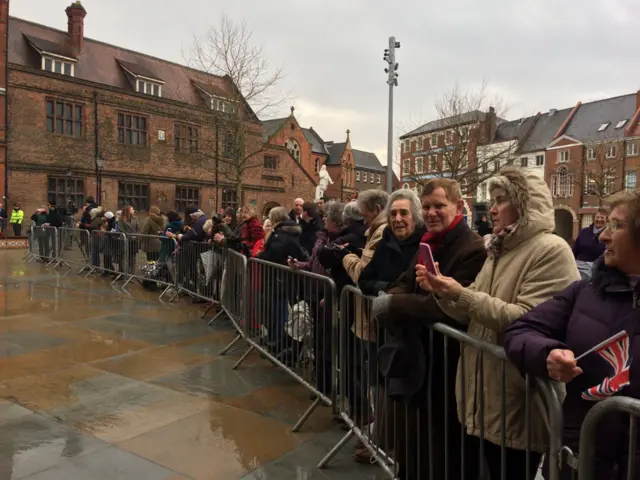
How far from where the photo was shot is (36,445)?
3.63 m

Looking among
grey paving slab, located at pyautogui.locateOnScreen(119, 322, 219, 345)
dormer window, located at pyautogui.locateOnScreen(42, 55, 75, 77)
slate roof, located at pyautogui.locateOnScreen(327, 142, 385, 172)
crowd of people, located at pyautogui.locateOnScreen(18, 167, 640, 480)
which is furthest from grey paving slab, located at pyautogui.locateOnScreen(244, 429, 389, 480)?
slate roof, located at pyautogui.locateOnScreen(327, 142, 385, 172)

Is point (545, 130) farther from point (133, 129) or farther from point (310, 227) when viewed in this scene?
point (310, 227)

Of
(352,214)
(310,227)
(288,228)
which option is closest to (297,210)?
(310,227)

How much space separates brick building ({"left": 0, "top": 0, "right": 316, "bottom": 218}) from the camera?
26.6 m

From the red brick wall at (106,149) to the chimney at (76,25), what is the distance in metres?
4.28

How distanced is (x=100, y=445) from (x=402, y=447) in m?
2.23

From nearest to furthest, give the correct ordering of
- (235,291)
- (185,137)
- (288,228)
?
(288,228), (235,291), (185,137)

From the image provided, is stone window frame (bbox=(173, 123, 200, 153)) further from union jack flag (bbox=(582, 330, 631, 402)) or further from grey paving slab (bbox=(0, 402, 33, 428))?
union jack flag (bbox=(582, 330, 631, 402))

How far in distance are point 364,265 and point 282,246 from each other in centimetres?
231

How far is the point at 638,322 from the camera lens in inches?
66.5

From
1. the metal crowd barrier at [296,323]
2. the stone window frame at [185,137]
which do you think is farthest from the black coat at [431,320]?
the stone window frame at [185,137]

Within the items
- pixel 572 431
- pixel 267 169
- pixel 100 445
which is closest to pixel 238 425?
pixel 100 445

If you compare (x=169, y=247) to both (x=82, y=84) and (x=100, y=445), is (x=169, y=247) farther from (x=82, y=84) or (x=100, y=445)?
(x=82, y=84)

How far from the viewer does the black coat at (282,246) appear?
230 inches
